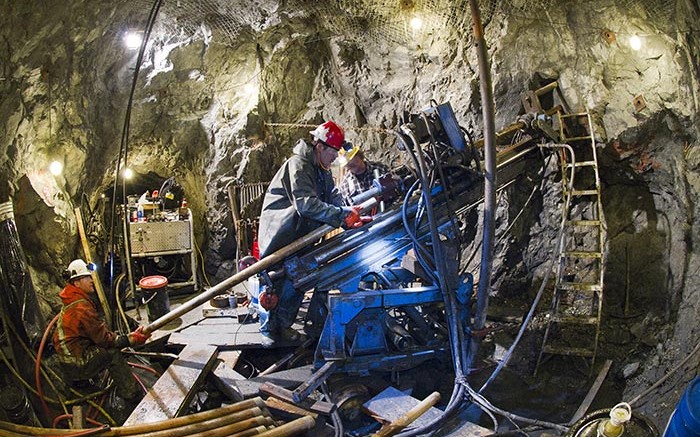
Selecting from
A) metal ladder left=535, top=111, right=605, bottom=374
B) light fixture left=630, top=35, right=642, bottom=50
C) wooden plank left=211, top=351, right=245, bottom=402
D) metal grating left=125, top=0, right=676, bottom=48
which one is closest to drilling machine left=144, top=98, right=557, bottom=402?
wooden plank left=211, top=351, right=245, bottom=402

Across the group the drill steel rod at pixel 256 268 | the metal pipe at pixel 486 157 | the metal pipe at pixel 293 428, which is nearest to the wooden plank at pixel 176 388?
the drill steel rod at pixel 256 268

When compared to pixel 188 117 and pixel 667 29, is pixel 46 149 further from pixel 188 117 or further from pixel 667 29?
pixel 667 29

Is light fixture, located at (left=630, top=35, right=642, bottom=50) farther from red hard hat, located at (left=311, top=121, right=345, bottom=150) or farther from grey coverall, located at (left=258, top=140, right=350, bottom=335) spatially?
grey coverall, located at (left=258, top=140, right=350, bottom=335)

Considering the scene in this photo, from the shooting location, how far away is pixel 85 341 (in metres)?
4.48

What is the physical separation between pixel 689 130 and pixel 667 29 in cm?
→ 134

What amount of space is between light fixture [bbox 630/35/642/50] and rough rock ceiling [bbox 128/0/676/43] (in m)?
1.62

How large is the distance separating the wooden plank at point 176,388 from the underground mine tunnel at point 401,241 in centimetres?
3

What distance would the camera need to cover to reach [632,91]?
19.2 ft

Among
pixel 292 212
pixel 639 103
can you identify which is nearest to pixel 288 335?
pixel 292 212

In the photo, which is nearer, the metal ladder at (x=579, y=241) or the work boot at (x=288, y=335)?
the work boot at (x=288, y=335)

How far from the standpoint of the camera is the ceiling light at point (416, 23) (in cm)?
795

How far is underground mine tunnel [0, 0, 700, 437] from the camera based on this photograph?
173 inches

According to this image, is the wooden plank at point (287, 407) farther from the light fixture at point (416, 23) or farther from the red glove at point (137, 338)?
the light fixture at point (416, 23)

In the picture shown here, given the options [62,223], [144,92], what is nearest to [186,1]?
[144,92]
